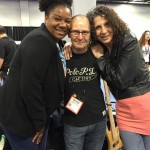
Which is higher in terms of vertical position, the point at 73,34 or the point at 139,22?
the point at 139,22

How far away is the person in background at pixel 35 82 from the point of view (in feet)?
3.86

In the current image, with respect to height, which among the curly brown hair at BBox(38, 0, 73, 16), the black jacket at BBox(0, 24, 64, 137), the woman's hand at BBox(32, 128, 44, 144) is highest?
the curly brown hair at BBox(38, 0, 73, 16)

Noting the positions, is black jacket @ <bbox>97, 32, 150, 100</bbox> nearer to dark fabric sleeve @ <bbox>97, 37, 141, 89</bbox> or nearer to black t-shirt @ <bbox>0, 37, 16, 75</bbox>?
dark fabric sleeve @ <bbox>97, 37, 141, 89</bbox>

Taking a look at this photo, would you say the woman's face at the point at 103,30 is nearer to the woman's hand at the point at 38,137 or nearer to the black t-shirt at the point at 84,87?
the black t-shirt at the point at 84,87

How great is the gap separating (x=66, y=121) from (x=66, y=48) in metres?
0.52

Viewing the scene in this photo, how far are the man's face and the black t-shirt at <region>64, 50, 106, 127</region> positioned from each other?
0.09m

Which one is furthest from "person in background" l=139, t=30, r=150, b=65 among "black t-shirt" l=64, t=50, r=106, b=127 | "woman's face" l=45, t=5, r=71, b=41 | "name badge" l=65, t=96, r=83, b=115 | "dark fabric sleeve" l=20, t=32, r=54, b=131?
"dark fabric sleeve" l=20, t=32, r=54, b=131

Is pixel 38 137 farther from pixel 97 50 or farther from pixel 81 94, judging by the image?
pixel 97 50

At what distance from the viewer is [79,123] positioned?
154 centimetres

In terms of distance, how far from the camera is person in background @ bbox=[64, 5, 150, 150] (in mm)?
1383

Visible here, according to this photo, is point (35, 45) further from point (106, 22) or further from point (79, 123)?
point (79, 123)

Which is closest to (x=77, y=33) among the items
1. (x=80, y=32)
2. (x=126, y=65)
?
(x=80, y=32)

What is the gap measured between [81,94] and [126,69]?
369 mm

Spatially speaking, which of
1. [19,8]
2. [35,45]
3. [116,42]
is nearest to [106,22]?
[116,42]
